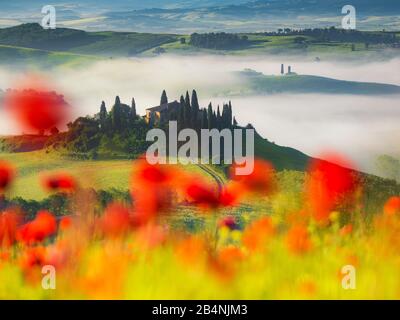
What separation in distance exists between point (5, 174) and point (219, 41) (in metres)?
2.58

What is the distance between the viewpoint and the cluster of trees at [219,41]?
24.1ft

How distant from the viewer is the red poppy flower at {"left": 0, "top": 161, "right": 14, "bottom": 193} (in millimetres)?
6465

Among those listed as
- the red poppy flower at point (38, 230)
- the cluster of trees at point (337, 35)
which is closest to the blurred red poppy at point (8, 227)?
the red poppy flower at point (38, 230)

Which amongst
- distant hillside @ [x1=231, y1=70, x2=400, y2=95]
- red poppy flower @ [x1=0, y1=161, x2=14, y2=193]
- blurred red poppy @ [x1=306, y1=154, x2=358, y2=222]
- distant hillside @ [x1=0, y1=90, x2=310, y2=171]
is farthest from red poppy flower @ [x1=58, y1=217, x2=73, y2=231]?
distant hillside @ [x1=231, y1=70, x2=400, y2=95]

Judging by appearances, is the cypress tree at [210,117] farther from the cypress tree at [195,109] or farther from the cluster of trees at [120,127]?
the cypress tree at [195,109]

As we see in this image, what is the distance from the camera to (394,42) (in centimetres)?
733

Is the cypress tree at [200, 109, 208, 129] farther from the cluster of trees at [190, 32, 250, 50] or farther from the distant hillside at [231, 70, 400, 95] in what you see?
the cluster of trees at [190, 32, 250, 50]

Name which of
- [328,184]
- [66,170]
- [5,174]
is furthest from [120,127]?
[328,184]

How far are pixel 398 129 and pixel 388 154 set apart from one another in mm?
291

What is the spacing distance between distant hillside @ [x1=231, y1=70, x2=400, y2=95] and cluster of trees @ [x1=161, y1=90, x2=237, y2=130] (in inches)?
16.3
